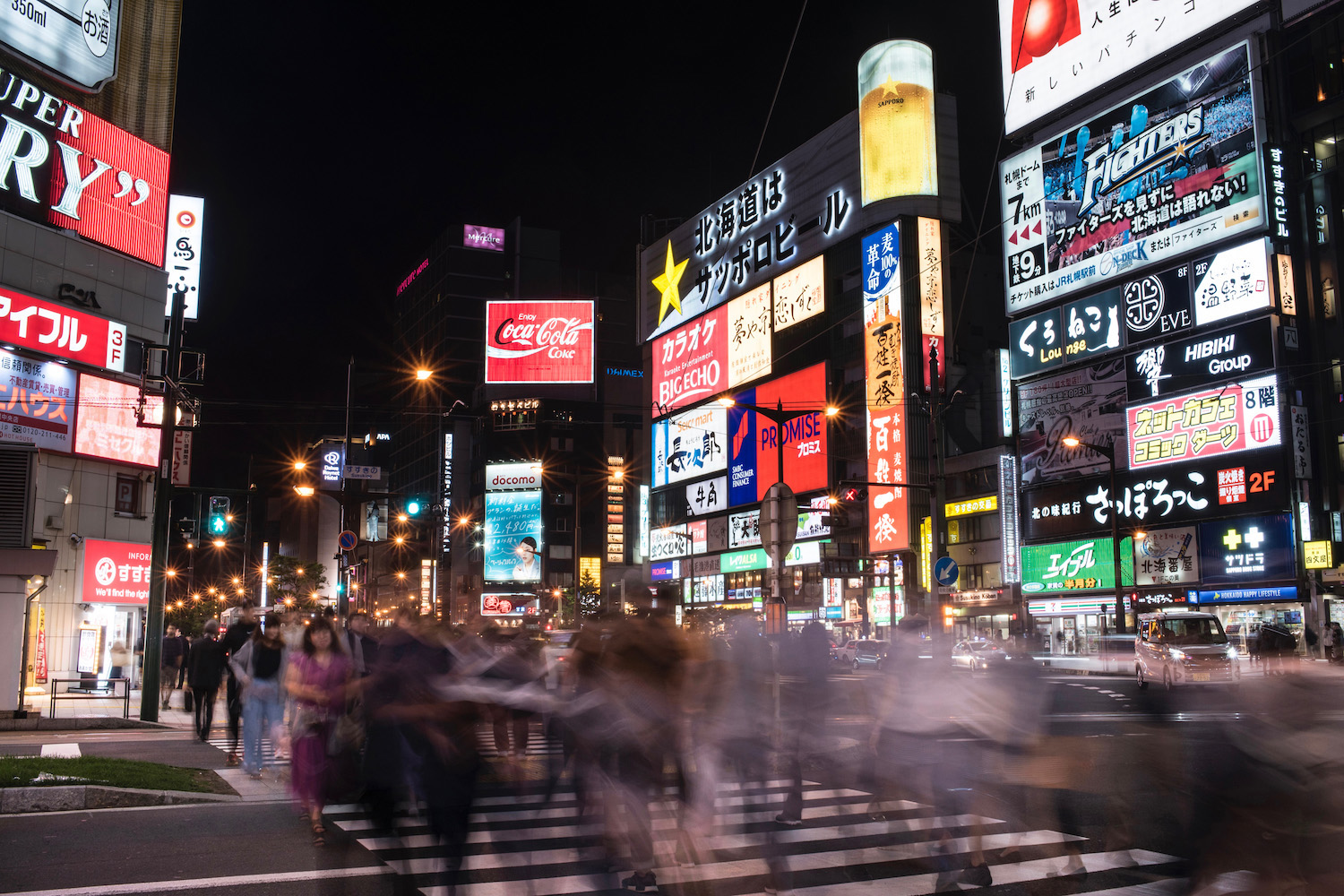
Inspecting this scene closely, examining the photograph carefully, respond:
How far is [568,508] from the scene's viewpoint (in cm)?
11194

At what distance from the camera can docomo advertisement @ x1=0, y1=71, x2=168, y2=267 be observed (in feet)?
98.9

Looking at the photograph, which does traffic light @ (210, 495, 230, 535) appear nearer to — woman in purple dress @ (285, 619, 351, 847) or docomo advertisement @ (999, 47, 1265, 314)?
woman in purple dress @ (285, 619, 351, 847)

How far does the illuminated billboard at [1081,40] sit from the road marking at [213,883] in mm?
45017

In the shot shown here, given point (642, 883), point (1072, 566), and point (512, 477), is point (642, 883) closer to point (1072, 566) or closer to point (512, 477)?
point (1072, 566)

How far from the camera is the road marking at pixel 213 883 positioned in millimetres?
7262

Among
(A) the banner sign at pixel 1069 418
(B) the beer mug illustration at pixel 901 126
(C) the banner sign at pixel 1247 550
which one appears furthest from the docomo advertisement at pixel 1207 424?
(B) the beer mug illustration at pixel 901 126

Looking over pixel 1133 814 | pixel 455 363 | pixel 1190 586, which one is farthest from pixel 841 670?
pixel 455 363

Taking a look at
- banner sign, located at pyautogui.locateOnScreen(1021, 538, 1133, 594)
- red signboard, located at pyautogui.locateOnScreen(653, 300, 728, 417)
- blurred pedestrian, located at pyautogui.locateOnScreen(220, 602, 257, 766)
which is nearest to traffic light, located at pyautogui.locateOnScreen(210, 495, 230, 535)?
blurred pedestrian, located at pyautogui.locateOnScreen(220, 602, 257, 766)

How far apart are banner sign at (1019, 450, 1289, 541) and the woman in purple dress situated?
3472 centimetres

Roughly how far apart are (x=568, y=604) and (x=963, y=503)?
172 feet

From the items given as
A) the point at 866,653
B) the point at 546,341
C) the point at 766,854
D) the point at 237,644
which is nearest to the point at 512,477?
the point at 546,341

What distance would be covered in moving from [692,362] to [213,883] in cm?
7154

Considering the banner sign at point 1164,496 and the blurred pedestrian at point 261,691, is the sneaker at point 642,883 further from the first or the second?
the banner sign at point 1164,496

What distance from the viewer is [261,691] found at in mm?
13633
